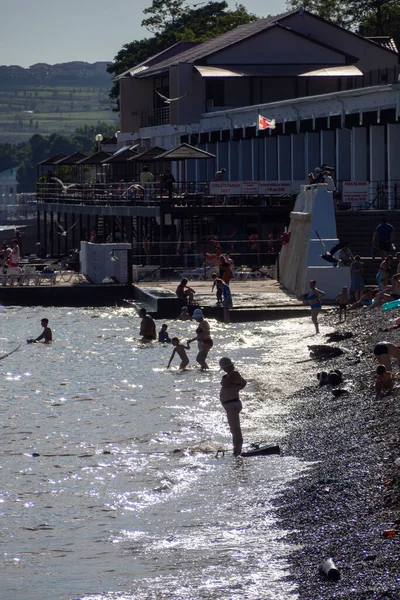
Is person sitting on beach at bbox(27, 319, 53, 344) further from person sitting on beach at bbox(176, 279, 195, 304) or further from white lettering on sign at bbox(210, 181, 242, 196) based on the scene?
white lettering on sign at bbox(210, 181, 242, 196)

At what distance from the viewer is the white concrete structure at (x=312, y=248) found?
32.2 m

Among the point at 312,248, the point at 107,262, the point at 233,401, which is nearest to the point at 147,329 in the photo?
the point at 312,248

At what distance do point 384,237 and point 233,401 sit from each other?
55.4 ft

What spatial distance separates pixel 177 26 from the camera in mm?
93375

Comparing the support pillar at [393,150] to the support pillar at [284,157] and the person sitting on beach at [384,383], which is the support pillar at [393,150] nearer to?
the support pillar at [284,157]

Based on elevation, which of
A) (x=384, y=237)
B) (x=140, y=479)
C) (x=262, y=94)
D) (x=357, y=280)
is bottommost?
(x=140, y=479)

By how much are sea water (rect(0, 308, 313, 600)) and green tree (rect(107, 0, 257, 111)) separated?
61494 millimetres

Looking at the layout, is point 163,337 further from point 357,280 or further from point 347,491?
point 347,491

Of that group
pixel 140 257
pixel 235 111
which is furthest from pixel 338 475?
pixel 235 111

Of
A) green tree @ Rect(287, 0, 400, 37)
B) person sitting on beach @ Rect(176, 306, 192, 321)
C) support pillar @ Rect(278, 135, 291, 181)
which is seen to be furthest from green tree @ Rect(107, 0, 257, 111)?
person sitting on beach @ Rect(176, 306, 192, 321)

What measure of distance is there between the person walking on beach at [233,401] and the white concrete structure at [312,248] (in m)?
15.6

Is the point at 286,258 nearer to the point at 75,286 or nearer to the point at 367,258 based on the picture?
the point at 367,258

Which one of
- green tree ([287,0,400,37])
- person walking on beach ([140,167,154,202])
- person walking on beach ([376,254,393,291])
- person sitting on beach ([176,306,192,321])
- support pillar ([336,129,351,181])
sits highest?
green tree ([287,0,400,37])

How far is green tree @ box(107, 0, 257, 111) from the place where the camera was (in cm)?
8738
